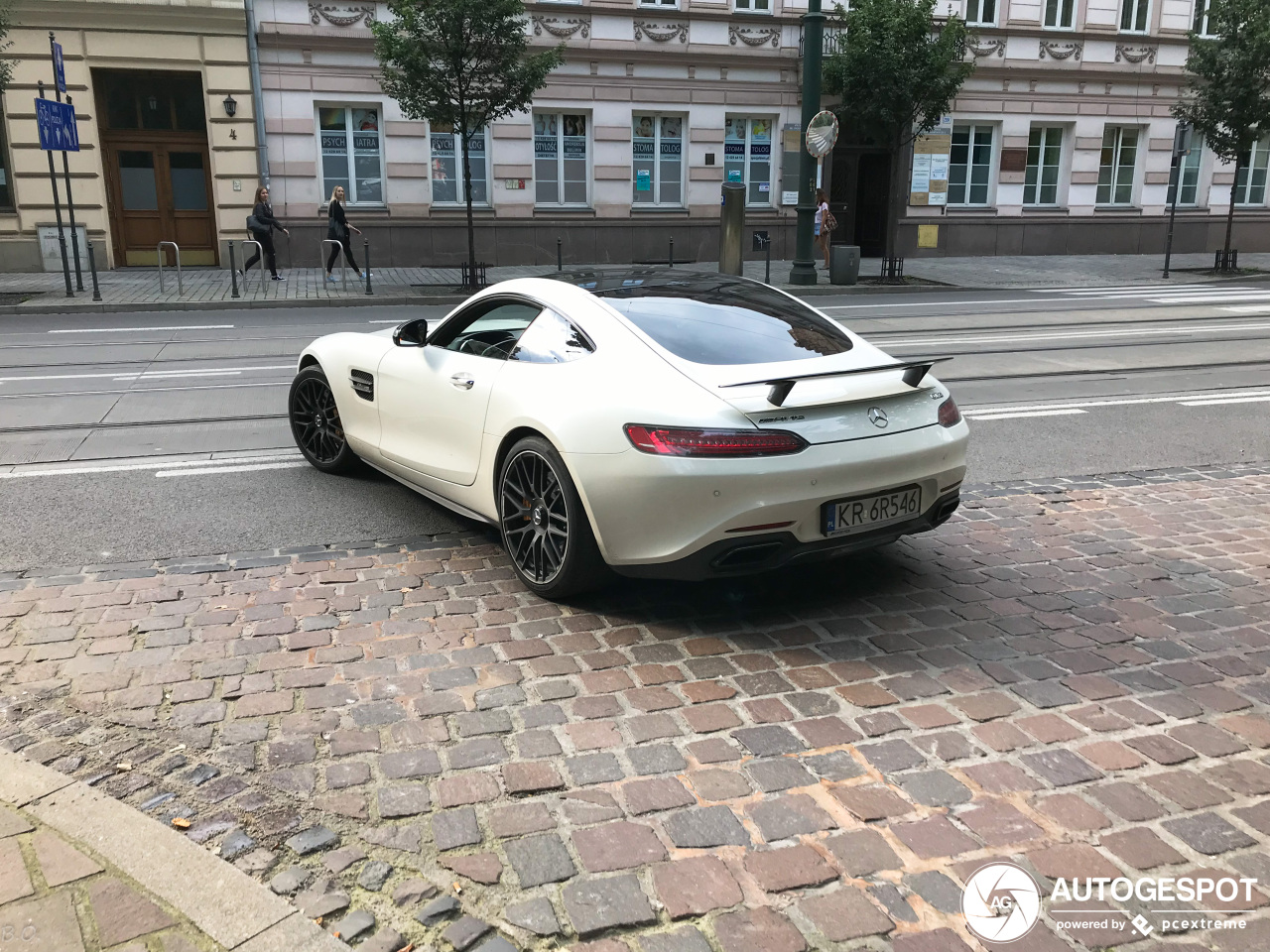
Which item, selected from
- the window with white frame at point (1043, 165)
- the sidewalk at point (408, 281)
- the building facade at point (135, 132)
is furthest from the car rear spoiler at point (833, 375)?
the window with white frame at point (1043, 165)

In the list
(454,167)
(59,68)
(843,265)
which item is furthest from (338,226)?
(843,265)

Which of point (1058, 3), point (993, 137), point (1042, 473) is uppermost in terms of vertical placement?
point (1058, 3)

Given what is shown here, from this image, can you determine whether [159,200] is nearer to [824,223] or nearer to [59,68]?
[59,68]

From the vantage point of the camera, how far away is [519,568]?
4.91m

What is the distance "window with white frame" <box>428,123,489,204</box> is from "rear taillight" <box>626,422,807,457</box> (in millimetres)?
21195

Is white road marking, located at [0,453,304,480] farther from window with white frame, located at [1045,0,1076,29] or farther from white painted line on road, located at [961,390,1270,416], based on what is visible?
window with white frame, located at [1045,0,1076,29]

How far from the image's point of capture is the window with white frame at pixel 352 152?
2383 cm

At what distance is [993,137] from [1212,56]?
224 inches

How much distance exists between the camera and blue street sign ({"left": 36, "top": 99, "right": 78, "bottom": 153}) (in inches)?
680

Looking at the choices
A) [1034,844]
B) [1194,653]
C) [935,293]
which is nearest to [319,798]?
[1034,844]

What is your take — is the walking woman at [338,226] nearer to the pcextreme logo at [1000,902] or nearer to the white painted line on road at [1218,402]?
the white painted line on road at [1218,402]

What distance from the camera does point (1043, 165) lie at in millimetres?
29391

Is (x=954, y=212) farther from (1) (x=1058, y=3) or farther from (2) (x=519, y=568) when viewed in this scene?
(2) (x=519, y=568)

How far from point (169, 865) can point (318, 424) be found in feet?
14.7
